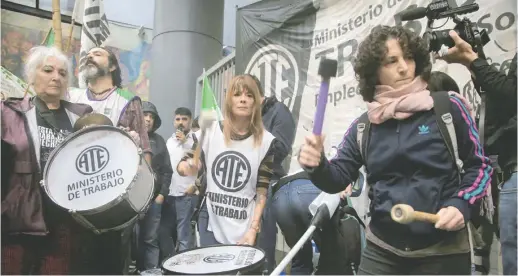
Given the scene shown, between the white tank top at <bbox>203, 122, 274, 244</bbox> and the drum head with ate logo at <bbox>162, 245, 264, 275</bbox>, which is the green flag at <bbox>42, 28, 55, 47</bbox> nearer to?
the white tank top at <bbox>203, 122, 274, 244</bbox>

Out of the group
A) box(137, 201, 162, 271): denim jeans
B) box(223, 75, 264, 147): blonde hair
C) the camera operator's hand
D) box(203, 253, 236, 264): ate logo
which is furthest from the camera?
box(137, 201, 162, 271): denim jeans

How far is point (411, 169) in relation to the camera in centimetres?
167

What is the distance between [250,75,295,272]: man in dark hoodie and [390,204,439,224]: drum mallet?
1.37 metres

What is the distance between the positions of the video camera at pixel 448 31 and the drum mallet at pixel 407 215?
104cm

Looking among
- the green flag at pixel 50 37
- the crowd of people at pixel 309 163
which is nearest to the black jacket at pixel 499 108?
the crowd of people at pixel 309 163

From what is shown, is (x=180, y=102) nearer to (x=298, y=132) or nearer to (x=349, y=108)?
(x=298, y=132)

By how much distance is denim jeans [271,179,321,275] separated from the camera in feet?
9.10

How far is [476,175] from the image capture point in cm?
163

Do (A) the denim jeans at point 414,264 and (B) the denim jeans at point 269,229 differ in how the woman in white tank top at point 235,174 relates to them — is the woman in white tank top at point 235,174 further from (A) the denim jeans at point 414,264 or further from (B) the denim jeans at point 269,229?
(A) the denim jeans at point 414,264

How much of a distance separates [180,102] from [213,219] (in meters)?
5.01

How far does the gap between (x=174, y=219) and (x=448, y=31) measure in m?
3.57

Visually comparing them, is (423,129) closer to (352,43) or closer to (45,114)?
(45,114)

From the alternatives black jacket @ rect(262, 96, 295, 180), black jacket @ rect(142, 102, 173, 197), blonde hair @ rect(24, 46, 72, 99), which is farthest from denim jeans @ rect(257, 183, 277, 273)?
black jacket @ rect(142, 102, 173, 197)

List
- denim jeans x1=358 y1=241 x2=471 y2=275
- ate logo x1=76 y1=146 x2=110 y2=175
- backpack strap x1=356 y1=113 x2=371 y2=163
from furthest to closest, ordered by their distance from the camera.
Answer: ate logo x1=76 y1=146 x2=110 y2=175 < backpack strap x1=356 y1=113 x2=371 y2=163 < denim jeans x1=358 y1=241 x2=471 y2=275
